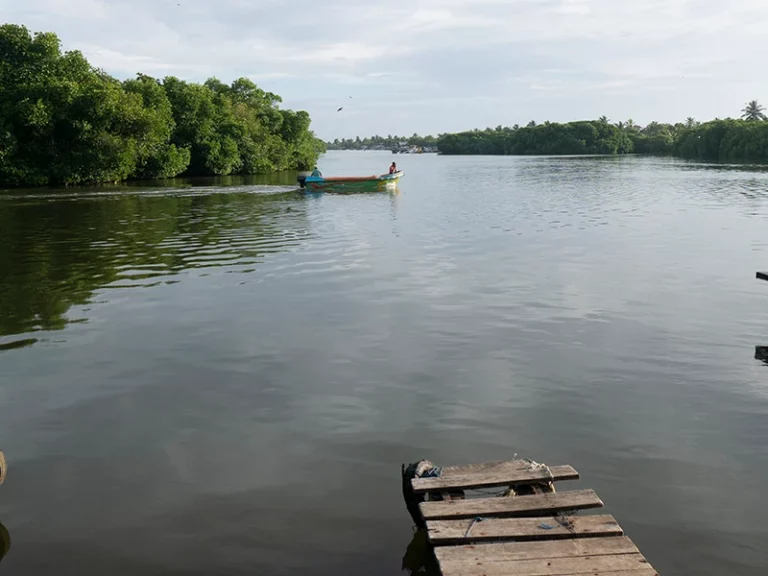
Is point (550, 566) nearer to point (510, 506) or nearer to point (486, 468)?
point (510, 506)

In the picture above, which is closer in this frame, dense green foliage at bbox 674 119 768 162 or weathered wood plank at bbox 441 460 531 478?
weathered wood plank at bbox 441 460 531 478

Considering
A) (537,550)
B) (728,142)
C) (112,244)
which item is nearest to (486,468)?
(537,550)

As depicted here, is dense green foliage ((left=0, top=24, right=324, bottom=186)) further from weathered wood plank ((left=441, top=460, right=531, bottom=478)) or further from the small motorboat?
weathered wood plank ((left=441, top=460, right=531, bottom=478))

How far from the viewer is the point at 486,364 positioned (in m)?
11.1

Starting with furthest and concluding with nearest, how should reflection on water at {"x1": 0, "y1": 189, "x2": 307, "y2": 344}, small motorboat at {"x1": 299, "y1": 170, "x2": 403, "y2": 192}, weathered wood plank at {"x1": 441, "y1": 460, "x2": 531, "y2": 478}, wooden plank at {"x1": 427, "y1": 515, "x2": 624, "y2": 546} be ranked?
small motorboat at {"x1": 299, "y1": 170, "x2": 403, "y2": 192} < reflection on water at {"x1": 0, "y1": 189, "x2": 307, "y2": 344} < weathered wood plank at {"x1": 441, "y1": 460, "x2": 531, "y2": 478} < wooden plank at {"x1": 427, "y1": 515, "x2": 624, "y2": 546}

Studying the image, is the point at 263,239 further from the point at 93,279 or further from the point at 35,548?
the point at 35,548

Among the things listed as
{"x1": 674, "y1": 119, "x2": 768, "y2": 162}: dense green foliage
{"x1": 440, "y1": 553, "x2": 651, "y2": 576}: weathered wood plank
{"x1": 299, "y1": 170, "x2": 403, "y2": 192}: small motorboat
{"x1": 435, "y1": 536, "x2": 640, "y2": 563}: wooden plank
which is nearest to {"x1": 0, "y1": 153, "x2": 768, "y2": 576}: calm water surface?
{"x1": 435, "y1": 536, "x2": 640, "y2": 563}: wooden plank

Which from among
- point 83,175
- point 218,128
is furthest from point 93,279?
point 218,128

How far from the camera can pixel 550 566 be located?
15.8ft

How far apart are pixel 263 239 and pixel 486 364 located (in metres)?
16.5

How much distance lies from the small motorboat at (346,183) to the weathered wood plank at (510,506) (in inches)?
1736

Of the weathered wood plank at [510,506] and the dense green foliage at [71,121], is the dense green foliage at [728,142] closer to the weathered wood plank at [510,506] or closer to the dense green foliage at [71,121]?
the dense green foliage at [71,121]

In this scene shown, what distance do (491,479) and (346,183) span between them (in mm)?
44775

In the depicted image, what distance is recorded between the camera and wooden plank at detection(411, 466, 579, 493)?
606 centimetres
